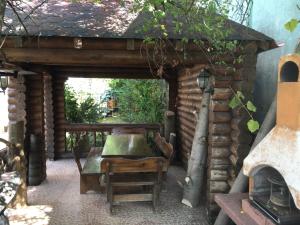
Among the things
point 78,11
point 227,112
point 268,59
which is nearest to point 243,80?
point 227,112

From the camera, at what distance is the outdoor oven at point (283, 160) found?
2.00 metres

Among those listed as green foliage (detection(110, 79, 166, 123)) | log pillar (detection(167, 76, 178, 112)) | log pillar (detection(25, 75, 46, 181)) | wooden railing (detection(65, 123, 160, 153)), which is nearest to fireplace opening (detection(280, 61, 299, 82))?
log pillar (detection(25, 75, 46, 181))

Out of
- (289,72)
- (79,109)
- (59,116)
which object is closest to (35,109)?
(59,116)

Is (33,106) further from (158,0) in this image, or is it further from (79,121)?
(158,0)

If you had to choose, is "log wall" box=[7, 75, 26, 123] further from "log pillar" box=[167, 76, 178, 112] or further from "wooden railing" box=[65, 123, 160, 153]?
"log pillar" box=[167, 76, 178, 112]

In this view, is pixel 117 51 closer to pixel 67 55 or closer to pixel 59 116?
pixel 67 55

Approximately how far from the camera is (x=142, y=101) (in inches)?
342

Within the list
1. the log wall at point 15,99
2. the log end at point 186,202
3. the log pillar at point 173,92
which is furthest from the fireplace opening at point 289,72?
the log pillar at point 173,92

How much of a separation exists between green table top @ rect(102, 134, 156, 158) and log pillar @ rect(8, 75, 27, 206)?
4.02 feet

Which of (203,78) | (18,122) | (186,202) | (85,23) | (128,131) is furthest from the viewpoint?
(128,131)

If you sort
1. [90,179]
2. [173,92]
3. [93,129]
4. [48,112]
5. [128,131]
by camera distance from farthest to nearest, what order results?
[93,129] → [173,92] → [48,112] → [128,131] → [90,179]

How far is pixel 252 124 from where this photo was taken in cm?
217

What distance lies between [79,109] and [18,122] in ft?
11.8

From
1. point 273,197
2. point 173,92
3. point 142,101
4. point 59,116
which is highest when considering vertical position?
point 173,92
